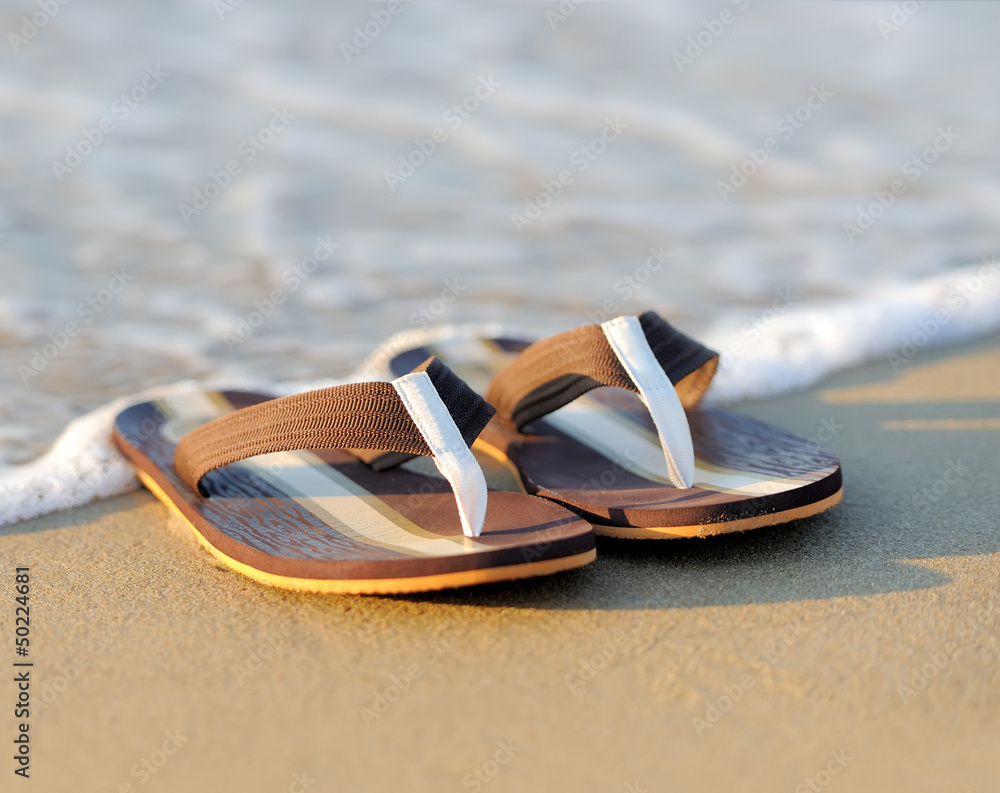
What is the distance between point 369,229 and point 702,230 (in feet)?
3.95

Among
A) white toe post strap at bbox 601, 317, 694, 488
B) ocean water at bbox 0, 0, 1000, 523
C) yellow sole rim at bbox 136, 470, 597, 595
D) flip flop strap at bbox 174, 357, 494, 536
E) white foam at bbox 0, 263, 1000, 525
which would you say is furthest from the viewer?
ocean water at bbox 0, 0, 1000, 523

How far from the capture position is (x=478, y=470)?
4.81ft

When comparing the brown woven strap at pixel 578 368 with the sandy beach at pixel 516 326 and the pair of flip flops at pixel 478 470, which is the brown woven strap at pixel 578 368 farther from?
the sandy beach at pixel 516 326

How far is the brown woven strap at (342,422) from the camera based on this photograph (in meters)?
1.48

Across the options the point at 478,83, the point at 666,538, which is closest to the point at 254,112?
the point at 478,83

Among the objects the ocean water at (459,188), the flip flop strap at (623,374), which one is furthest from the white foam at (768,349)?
the flip flop strap at (623,374)

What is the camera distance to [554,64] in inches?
210

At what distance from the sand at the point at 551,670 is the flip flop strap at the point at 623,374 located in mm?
194

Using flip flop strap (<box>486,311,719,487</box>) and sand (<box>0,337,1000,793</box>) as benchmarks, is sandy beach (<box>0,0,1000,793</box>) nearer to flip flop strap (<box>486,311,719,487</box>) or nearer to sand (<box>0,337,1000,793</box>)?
sand (<box>0,337,1000,793</box>)

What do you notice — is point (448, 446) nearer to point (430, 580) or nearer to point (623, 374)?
point (430, 580)

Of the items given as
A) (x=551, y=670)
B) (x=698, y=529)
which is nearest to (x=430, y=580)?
(x=551, y=670)

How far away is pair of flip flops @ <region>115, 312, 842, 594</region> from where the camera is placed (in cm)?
140

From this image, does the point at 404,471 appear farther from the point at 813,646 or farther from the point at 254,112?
the point at 254,112

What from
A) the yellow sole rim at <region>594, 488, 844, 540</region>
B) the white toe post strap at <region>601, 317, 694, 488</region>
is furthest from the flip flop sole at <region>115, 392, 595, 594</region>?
the white toe post strap at <region>601, 317, 694, 488</region>
